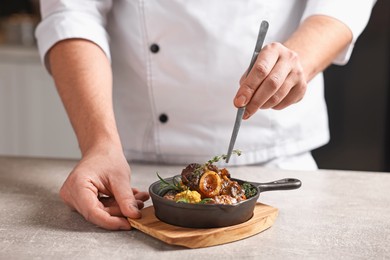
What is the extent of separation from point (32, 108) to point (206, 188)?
209 centimetres

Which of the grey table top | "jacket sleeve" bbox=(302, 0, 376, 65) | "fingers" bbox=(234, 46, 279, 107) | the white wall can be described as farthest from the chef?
the white wall

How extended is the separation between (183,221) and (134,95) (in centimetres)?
67

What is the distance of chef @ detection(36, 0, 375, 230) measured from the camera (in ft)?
5.07

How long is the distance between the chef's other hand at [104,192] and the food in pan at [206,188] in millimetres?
78

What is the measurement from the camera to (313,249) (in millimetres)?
1075

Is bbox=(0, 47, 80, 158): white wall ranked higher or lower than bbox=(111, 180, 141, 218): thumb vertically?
lower

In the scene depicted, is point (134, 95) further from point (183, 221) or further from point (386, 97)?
point (386, 97)

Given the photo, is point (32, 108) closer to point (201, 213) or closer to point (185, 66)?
point (185, 66)

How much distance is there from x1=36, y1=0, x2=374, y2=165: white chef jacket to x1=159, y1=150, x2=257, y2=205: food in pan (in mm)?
448

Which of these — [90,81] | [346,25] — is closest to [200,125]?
[90,81]

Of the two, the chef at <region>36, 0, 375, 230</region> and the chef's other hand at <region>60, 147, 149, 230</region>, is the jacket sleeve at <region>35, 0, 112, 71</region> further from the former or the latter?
the chef's other hand at <region>60, 147, 149, 230</region>

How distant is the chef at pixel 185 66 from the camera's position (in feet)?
5.07

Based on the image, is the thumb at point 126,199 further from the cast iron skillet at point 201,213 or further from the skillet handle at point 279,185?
the skillet handle at point 279,185

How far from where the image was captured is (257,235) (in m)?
1.14
